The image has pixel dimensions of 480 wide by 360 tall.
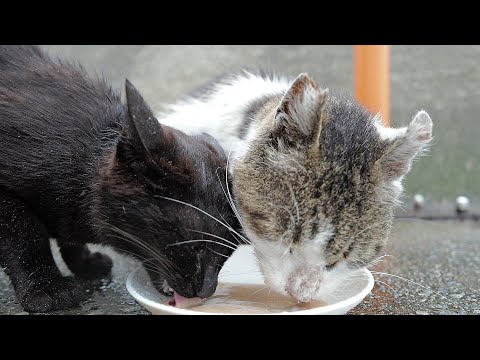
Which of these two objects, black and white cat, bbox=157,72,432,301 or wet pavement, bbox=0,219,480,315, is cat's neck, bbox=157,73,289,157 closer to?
black and white cat, bbox=157,72,432,301

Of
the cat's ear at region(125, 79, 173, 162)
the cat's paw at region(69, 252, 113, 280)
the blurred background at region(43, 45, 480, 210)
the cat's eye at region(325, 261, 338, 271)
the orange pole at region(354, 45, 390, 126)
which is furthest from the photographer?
the blurred background at region(43, 45, 480, 210)

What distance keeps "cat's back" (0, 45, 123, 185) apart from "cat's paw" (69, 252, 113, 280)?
65cm

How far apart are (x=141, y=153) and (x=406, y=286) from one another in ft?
4.03

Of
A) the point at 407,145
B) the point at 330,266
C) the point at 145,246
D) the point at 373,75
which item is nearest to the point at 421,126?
the point at 407,145

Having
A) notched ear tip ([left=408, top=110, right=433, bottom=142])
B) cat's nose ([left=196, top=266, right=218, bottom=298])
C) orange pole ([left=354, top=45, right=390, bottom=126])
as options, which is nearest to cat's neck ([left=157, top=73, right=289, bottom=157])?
cat's nose ([left=196, top=266, right=218, bottom=298])

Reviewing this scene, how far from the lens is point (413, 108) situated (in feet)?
14.3

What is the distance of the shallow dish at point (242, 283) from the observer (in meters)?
1.65

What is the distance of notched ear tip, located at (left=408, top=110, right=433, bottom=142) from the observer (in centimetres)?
186

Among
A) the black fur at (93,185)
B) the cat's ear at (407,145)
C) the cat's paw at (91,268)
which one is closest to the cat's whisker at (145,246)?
the black fur at (93,185)

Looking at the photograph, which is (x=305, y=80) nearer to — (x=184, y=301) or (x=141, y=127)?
(x=141, y=127)

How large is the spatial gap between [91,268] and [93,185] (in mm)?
670

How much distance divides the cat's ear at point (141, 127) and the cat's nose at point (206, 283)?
1.34 feet

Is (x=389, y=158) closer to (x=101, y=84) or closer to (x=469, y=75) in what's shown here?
(x=101, y=84)

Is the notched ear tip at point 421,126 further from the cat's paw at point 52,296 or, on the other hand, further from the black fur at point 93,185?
the cat's paw at point 52,296
